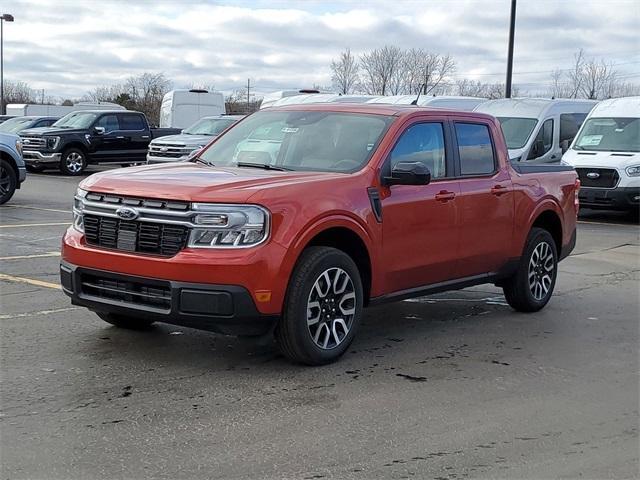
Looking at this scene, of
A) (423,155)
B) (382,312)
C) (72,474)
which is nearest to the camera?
(72,474)

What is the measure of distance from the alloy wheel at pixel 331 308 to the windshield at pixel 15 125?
964 inches

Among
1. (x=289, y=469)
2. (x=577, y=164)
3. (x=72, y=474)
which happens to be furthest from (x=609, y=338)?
(x=577, y=164)

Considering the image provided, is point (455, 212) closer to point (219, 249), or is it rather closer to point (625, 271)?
point (219, 249)

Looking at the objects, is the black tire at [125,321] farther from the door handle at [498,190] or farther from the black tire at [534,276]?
the black tire at [534,276]

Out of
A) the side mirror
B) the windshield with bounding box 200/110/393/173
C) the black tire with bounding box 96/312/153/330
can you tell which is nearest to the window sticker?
the windshield with bounding box 200/110/393/173

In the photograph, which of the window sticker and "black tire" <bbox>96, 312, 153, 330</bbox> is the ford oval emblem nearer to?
"black tire" <bbox>96, 312, 153, 330</bbox>

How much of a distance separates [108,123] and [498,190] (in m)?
20.7

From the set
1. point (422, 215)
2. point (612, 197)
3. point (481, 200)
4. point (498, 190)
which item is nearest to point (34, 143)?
point (612, 197)

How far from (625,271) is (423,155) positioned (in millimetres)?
5098

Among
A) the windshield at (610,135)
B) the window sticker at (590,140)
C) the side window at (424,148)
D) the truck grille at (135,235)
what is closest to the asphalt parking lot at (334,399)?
the truck grille at (135,235)

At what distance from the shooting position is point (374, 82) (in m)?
56.1

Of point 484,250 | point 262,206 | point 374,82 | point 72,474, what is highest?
point 374,82

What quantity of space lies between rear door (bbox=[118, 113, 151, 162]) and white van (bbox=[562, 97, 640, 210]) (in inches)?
550

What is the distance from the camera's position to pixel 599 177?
16.7m
